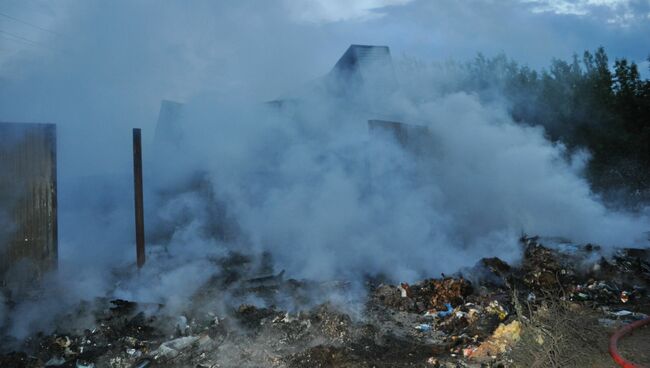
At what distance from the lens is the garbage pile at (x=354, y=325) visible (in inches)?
186

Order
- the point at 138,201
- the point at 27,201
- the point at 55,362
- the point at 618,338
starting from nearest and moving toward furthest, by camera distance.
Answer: the point at 618,338 → the point at 55,362 → the point at 27,201 → the point at 138,201

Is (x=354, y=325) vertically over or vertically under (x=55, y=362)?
over

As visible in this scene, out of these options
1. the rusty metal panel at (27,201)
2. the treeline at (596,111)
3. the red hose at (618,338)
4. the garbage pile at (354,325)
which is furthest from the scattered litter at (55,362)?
the treeline at (596,111)

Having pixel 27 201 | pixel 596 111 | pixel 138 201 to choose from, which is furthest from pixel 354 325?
pixel 596 111

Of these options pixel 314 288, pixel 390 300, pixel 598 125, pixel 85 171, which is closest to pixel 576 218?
pixel 390 300

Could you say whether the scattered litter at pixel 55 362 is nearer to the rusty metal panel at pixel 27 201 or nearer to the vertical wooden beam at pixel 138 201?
the vertical wooden beam at pixel 138 201

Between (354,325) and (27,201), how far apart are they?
508cm

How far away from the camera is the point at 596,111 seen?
20891 mm

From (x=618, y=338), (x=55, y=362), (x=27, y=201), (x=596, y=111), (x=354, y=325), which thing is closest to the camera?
(x=618, y=338)

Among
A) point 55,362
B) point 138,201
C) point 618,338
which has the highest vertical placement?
point 138,201

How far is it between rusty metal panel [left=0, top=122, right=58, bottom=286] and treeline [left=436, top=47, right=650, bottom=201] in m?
12.3

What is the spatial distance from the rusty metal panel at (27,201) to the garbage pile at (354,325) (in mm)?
1933

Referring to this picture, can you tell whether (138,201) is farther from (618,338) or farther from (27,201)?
(618,338)

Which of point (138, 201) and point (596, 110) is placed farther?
point (596, 110)
